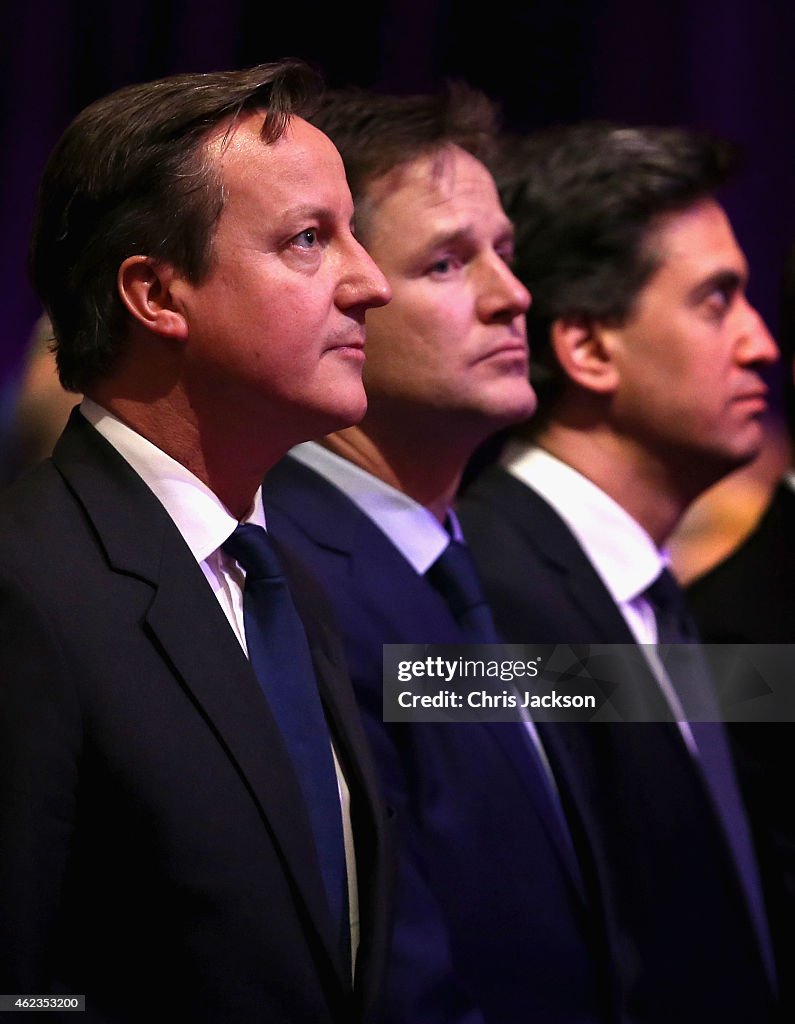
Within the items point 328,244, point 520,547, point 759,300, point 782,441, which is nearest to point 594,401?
point 520,547

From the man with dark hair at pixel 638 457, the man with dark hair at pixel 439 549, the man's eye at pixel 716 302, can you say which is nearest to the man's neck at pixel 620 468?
the man with dark hair at pixel 638 457

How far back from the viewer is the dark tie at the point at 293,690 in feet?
4.51

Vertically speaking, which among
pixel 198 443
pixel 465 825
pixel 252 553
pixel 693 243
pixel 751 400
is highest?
pixel 693 243

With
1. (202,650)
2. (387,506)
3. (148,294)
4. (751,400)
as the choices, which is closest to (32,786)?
(202,650)

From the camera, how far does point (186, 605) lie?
130 cm

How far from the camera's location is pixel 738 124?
344 centimetres

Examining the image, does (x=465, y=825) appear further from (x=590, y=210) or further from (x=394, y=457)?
(x=590, y=210)

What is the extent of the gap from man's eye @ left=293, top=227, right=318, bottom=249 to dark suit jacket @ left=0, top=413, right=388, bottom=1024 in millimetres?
364

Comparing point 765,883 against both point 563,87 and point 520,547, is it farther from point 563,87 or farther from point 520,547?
point 563,87

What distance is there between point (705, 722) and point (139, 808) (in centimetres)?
120

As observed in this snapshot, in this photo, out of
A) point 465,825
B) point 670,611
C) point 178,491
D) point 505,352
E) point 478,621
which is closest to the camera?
point 178,491

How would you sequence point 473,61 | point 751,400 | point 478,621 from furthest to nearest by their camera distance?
point 473,61 < point 751,400 < point 478,621

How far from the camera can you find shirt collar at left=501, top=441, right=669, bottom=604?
7.39 ft

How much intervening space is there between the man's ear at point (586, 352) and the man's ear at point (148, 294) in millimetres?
1101
